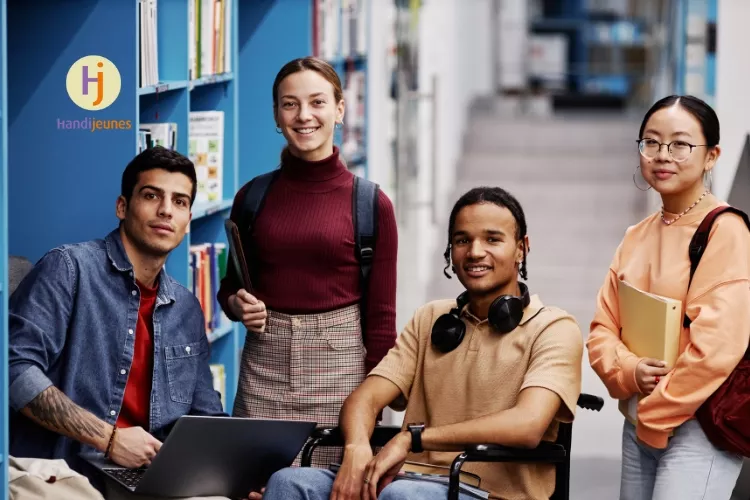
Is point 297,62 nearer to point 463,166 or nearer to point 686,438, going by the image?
point 686,438

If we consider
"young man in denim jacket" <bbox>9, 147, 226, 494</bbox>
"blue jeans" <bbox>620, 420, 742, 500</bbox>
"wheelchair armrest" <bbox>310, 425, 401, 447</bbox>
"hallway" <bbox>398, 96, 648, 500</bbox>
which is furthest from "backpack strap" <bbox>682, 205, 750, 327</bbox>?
"hallway" <bbox>398, 96, 648, 500</bbox>

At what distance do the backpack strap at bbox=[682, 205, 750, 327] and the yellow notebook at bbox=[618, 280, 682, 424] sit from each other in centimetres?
6

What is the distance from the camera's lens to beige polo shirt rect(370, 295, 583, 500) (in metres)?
2.63

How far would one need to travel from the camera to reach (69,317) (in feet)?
9.21

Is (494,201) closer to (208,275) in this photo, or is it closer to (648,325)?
(648,325)

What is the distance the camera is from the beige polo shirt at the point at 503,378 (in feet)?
8.64

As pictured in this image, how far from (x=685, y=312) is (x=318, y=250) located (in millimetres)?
887

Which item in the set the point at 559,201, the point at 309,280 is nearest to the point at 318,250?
the point at 309,280

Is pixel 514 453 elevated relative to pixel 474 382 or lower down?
lower down

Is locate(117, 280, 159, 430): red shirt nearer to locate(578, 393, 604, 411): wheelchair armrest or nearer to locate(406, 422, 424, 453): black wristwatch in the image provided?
locate(406, 422, 424, 453): black wristwatch

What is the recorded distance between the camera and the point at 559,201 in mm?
9266

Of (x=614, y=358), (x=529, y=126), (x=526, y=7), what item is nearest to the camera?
(x=614, y=358)

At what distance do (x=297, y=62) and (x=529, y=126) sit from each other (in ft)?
25.5

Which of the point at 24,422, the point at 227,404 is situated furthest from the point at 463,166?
the point at 24,422
